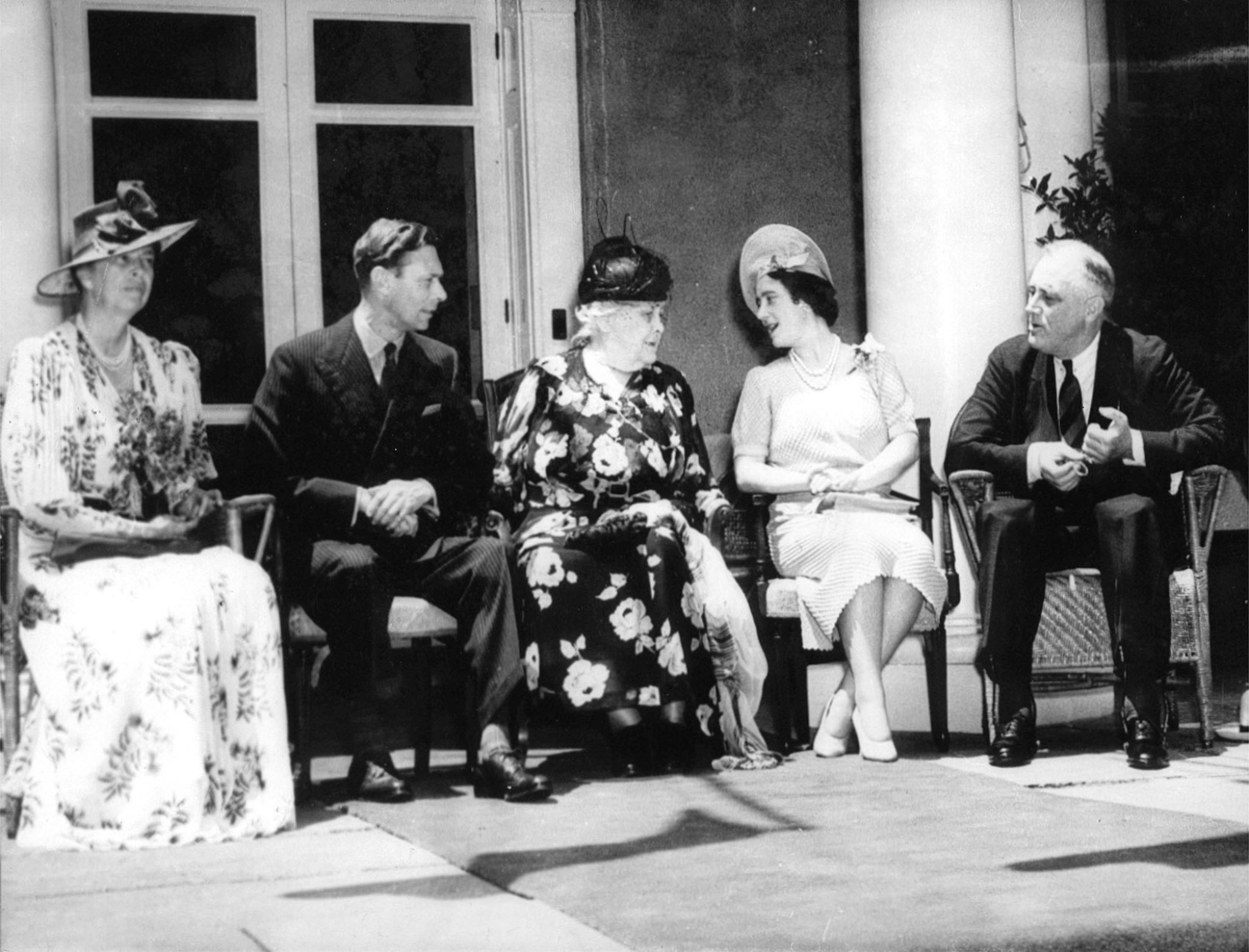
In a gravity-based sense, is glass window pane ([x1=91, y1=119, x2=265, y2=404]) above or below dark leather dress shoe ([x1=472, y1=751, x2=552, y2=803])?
above

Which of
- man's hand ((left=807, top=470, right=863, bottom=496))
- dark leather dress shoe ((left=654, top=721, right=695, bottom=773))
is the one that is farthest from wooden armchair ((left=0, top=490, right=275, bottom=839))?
man's hand ((left=807, top=470, right=863, bottom=496))

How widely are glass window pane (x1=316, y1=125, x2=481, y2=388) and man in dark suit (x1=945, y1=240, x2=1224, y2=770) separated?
158cm

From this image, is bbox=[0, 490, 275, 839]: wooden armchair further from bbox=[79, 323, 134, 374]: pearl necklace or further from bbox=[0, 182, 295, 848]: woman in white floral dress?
bbox=[79, 323, 134, 374]: pearl necklace

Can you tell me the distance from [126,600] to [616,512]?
145 centimetres

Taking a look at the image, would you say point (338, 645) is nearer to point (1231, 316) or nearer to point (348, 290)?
point (348, 290)

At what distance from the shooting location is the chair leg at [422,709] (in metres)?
4.24

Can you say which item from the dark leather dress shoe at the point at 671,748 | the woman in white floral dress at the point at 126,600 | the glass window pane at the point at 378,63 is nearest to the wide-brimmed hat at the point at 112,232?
the woman in white floral dress at the point at 126,600

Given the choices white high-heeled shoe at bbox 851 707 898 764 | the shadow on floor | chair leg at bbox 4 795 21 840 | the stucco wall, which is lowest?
the shadow on floor

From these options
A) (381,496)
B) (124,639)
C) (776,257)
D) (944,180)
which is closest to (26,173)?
(381,496)

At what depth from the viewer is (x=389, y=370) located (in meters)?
4.34

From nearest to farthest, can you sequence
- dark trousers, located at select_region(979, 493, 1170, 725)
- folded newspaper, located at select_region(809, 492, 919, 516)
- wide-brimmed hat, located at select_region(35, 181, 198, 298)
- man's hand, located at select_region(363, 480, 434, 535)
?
wide-brimmed hat, located at select_region(35, 181, 198, 298), man's hand, located at select_region(363, 480, 434, 535), dark trousers, located at select_region(979, 493, 1170, 725), folded newspaper, located at select_region(809, 492, 919, 516)

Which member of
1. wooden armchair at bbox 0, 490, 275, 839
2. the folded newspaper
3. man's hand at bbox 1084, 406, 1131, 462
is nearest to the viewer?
wooden armchair at bbox 0, 490, 275, 839

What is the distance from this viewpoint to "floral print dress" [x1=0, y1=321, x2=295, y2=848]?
3.49m

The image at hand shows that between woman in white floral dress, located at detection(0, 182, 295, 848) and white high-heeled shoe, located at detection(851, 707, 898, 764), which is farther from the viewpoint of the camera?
white high-heeled shoe, located at detection(851, 707, 898, 764)
